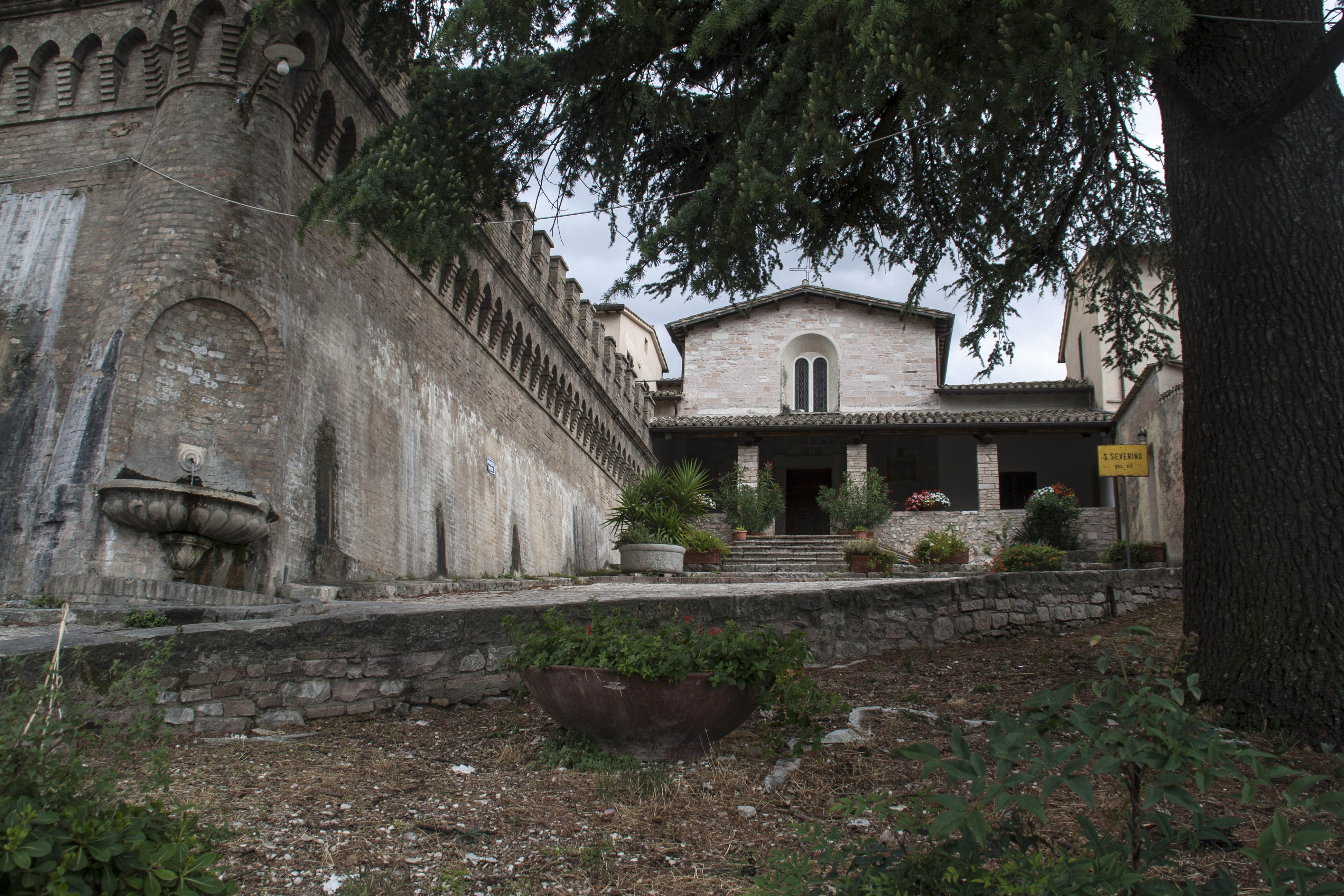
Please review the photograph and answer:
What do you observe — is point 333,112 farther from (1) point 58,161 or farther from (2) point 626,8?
(2) point 626,8

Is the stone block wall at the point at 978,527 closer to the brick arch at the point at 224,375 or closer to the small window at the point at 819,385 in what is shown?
the small window at the point at 819,385

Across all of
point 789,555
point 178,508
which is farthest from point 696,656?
point 789,555

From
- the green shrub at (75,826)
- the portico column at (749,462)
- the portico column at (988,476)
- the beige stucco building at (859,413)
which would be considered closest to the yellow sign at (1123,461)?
the beige stucco building at (859,413)

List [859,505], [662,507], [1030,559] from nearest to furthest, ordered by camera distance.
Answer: [1030,559], [662,507], [859,505]

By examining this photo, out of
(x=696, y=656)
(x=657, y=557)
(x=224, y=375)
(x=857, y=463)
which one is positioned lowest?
(x=696, y=656)

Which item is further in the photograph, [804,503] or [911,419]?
[804,503]

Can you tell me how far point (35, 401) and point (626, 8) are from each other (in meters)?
7.97

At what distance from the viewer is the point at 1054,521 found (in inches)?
745

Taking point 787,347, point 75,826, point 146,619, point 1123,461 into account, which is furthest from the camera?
point 787,347

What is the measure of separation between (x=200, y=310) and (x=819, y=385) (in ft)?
67.6

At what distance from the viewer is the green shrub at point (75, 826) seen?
190cm

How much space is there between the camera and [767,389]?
2681 centimetres

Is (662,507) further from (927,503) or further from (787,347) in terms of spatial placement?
(787,347)

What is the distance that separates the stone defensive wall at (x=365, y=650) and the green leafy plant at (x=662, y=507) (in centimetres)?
873
